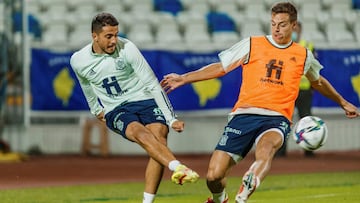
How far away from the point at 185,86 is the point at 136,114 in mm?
10391

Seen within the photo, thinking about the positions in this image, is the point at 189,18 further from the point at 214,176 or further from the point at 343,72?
the point at 214,176

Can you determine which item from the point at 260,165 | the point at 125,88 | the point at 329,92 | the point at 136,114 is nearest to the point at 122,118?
the point at 136,114

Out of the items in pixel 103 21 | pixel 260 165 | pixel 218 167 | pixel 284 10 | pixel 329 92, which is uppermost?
pixel 284 10

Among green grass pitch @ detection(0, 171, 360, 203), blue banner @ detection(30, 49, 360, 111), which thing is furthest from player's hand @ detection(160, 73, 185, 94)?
blue banner @ detection(30, 49, 360, 111)

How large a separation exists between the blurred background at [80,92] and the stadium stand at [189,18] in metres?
0.04

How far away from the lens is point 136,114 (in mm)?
11133

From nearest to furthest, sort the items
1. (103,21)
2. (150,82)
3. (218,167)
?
1. (218,167)
2. (150,82)
3. (103,21)

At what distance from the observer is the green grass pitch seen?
525 inches

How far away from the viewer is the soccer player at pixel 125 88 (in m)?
10.9

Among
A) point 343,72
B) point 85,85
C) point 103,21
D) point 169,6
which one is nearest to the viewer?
point 103,21

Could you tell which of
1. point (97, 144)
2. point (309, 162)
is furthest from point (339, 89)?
point (97, 144)

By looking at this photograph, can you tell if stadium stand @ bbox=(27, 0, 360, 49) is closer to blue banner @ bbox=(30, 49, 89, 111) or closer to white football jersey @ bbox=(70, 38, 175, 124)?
blue banner @ bbox=(30, 49, 89, 111)

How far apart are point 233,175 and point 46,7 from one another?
8084mm

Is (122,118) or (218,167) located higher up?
(122,118)
